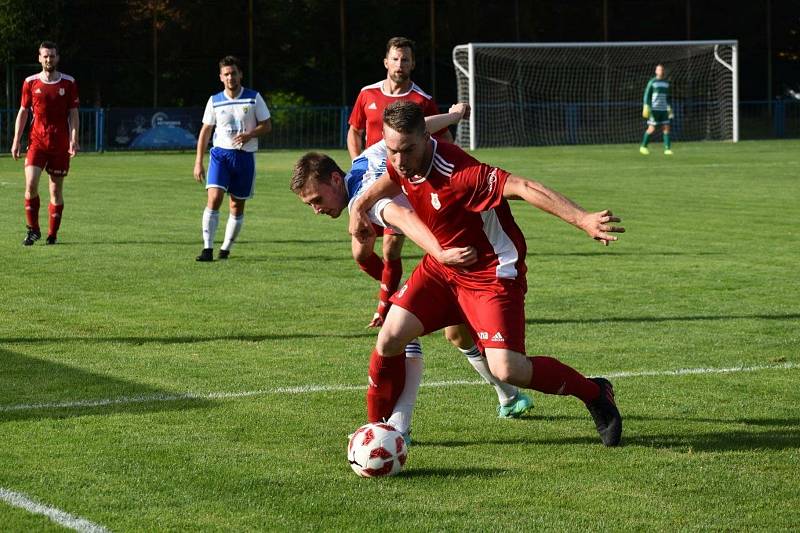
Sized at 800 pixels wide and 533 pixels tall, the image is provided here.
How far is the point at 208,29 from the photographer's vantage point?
42.7 m

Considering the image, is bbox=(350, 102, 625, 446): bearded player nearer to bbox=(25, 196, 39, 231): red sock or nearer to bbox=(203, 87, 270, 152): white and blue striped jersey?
bbox=(203, 87, 270, 152): white and blue striped jersey

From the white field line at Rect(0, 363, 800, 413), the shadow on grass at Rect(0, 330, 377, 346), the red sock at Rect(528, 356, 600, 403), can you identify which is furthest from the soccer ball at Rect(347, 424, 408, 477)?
the shadow on grass at Rect(0, 330, 377, 346)

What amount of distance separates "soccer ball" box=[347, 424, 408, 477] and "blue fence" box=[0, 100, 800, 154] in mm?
32717

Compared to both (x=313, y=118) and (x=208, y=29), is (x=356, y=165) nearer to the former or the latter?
(x=313, y=118)

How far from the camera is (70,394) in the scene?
281 inches

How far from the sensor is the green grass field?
514cm

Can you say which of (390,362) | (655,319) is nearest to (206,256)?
(655,319)

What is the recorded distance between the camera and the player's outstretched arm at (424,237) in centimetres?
551

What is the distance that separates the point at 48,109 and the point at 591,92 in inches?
1216

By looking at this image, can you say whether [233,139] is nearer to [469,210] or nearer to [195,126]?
[469,210]

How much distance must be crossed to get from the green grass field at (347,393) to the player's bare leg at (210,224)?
0.29 metres

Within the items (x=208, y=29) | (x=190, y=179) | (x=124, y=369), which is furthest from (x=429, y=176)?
(x=208, y=29)

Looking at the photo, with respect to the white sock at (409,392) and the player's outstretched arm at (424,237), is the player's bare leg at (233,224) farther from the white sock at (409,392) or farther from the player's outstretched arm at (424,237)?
the player's outstretched arm at (424,237)

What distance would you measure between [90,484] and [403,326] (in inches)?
58.7
